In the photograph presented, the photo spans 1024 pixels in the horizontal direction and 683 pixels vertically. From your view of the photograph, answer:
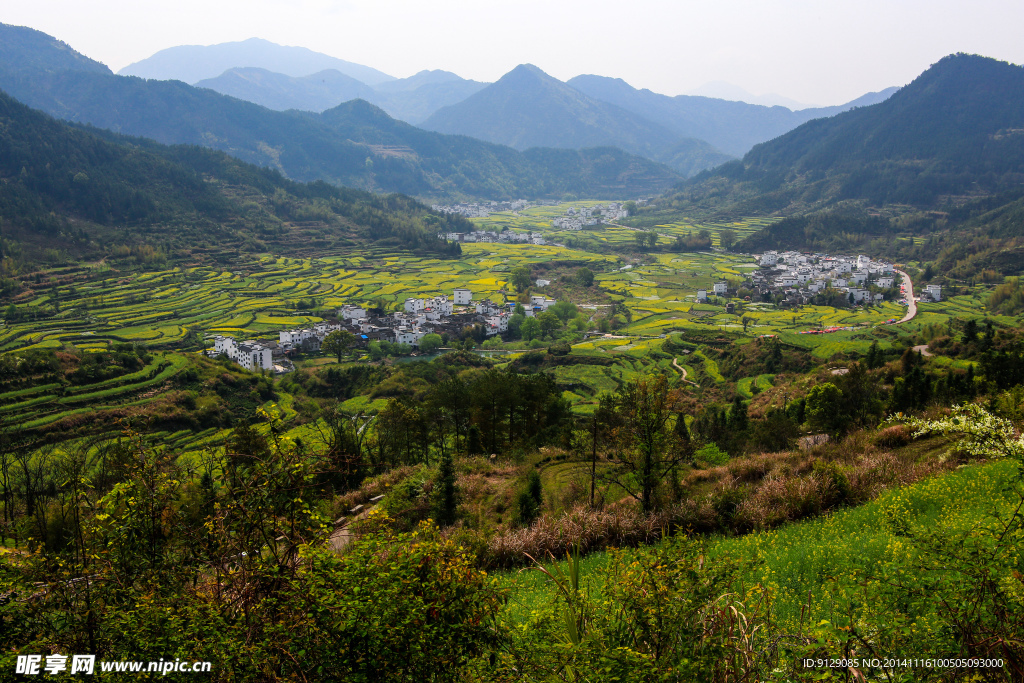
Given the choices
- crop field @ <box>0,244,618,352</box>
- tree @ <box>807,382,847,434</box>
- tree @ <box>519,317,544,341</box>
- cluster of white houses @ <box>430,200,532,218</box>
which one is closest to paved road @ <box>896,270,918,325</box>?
tree @ <box>519,317,544,341</box>

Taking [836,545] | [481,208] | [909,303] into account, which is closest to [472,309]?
[909,303]

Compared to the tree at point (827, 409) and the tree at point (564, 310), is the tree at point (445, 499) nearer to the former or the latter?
the tree at point (827, 409)

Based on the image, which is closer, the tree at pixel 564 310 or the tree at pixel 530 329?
the tree at pixel 530 329

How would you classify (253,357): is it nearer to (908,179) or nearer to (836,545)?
(836,545)

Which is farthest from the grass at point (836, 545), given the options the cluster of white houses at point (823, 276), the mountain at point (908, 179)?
the mountain at point (908, 179)

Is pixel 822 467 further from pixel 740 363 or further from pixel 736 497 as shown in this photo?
pixel 740 363

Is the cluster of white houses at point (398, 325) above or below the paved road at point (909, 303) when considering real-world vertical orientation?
below

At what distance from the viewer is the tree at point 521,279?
244 ft

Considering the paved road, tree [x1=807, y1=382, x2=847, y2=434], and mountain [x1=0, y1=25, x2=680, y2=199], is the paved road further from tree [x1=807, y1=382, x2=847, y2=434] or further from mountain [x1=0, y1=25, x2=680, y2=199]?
mountain [x1=0, y1=25, x2=680, y2=199]

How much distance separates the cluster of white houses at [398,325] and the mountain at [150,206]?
36991 mm

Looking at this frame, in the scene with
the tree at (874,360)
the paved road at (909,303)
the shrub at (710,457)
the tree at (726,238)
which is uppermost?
the tree at (726,238)

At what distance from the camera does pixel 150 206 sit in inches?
3487

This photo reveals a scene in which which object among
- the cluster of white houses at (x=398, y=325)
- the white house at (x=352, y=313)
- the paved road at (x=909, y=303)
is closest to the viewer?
the cluster of white houses at (x=398, y=325)

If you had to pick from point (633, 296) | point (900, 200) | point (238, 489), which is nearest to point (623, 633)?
point (238, 489)
